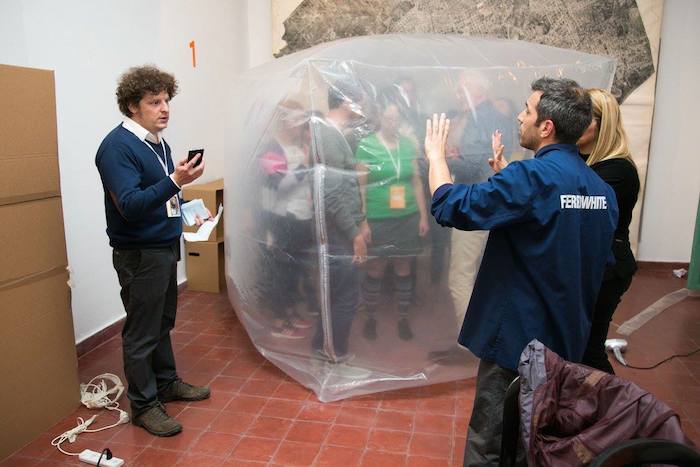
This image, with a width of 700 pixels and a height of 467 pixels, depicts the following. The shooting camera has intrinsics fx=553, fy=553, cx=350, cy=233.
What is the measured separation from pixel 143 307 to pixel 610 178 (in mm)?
1811

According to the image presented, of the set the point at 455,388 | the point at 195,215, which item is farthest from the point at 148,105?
the point at 455,388

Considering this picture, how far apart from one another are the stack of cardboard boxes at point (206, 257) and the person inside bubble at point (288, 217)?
134 centimetres

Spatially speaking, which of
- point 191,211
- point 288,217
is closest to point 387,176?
point 288,217

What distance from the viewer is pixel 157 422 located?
2.24 metres

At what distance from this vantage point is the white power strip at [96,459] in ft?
6.58

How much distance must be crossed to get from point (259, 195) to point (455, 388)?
1.31 m

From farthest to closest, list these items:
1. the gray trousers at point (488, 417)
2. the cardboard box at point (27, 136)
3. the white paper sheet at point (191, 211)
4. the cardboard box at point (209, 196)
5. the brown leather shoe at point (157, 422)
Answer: the cardboard box at point (209, 196) → the white paper sheet at point (191, 211) → the brown leather shoe at point (157, 422) → the cardboard box at point (27, 136) → the gray trousers at point (488, 417)

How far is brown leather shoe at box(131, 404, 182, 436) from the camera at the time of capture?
222cm

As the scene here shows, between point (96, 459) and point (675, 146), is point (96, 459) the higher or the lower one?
the lower one

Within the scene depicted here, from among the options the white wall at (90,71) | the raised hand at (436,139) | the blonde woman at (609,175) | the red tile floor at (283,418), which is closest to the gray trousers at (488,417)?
the red tile floor at (283,418)

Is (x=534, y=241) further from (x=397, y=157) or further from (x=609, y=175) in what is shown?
(x=397, y=157)

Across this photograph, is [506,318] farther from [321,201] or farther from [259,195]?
[259,195]

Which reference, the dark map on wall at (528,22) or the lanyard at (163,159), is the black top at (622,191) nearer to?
the lanyard at (163,159)

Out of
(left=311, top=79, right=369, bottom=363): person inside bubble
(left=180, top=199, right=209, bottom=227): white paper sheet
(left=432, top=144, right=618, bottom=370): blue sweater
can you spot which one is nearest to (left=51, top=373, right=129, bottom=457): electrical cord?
(left=180, top=199, right=209, bottom=227): white paper sheet
